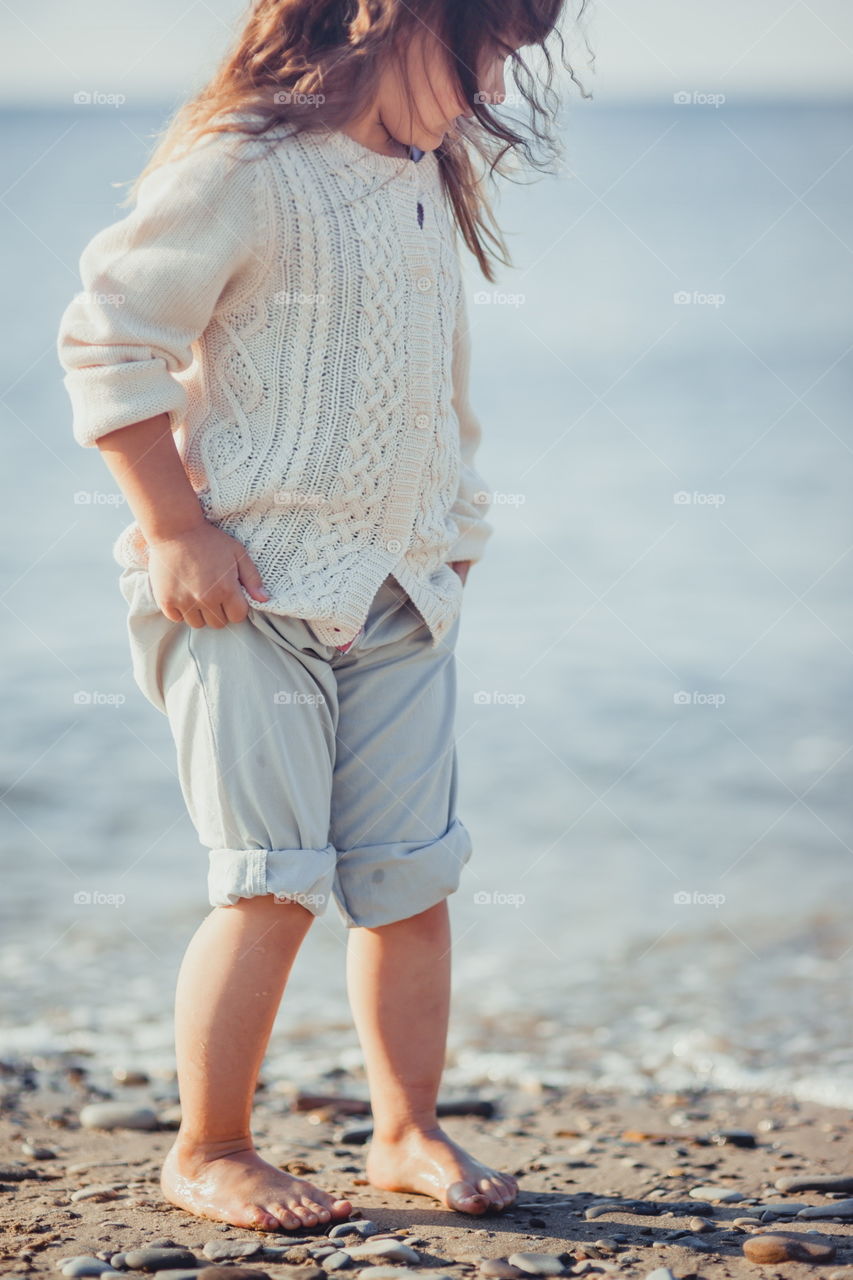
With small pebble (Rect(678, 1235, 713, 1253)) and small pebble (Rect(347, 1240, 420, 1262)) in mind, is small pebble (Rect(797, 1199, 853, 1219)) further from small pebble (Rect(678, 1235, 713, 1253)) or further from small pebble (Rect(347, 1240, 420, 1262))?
small pebble (Rect(347, 1240, 420, 1262))

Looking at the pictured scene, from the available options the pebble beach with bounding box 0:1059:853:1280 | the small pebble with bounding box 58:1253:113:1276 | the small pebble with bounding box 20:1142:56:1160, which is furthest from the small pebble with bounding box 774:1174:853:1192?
the small pebble with bounding box 20:1142:56:1160

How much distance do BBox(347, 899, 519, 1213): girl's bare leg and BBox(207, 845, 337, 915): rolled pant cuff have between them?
9.2 inches

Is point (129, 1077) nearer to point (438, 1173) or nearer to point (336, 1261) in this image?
point (438, 1173)

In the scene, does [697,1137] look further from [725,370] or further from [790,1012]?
[725,370]

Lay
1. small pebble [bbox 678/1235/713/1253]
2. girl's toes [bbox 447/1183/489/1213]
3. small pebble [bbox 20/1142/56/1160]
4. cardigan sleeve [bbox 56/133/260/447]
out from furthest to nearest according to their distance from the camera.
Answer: small pebble [bbox 20/1142/56/1160], girl's toes [bbox 447/1183/489/1213], small pebble [bbox 678/1235/713/1253], cardigan sleeve [bbox 56/133/260/447]

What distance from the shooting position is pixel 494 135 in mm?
2057

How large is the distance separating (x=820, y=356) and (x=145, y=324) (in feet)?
40.0

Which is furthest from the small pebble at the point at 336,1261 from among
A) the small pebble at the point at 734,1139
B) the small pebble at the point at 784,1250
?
the small pebble at the point at 734,1139

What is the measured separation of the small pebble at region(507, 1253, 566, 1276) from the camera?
1.77 meters

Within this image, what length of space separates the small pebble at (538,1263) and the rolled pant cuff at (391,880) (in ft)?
1.62

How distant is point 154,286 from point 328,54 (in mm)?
438

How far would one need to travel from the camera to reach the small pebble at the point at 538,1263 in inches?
69.7

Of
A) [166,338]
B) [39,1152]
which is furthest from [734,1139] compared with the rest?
[166,338]

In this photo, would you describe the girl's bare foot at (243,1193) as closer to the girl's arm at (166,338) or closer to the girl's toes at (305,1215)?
the girl's toes at (305,1215)
